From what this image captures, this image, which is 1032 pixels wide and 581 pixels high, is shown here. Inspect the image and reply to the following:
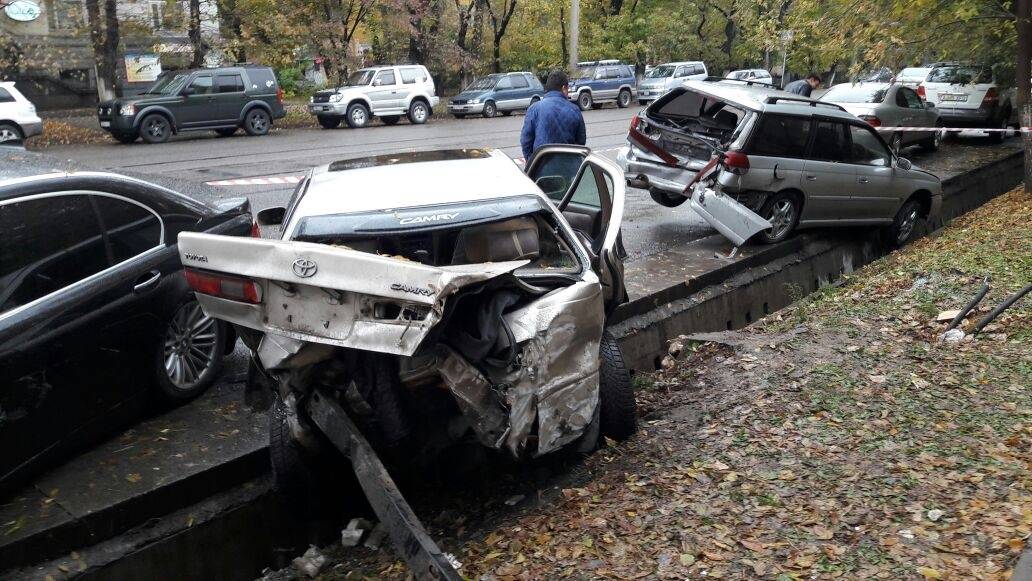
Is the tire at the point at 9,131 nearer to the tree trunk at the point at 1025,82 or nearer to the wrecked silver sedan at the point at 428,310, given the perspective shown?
the wrecked silver sedan at the point at 428,310

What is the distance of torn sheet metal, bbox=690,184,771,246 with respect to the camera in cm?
927

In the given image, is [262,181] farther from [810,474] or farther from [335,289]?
[810,474]

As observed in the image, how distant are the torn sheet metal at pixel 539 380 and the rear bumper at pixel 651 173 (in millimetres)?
6113

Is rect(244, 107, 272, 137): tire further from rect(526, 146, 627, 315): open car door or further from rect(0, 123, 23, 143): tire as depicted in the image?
rect(526, 146, 627, 315): open car door

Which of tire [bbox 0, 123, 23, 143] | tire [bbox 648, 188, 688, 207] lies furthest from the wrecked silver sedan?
tire [bbox 0, 123, 23, 143]

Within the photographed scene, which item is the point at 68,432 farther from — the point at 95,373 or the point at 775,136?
the point at 775,136

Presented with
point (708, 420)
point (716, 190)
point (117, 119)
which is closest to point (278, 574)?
point (708, 420)

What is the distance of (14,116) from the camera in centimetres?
1900

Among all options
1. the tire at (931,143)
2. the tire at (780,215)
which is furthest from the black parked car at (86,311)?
the tire at (931,143)

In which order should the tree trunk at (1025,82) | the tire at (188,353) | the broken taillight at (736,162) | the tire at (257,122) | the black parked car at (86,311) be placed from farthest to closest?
the tire at (257,122), the tree trunk at (1025,82), the broken taillight at (736,162), the tire at (188,353), the black parked car at (86,311)

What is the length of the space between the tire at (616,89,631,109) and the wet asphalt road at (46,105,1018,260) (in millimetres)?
8229

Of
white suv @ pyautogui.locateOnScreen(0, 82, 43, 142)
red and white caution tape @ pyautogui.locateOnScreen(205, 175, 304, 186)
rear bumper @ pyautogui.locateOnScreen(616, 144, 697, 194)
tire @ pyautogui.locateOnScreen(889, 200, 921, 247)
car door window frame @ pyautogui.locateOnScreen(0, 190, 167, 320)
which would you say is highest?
white suv @ pyautogui.locateOnScreen(0, 82, 43, 142)

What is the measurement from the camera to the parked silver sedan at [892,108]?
17328mm

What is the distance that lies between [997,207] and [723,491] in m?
10.6
